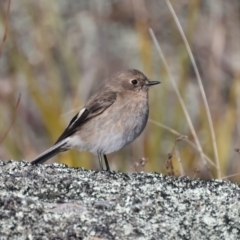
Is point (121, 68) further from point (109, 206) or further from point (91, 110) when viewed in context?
point (109, 206)

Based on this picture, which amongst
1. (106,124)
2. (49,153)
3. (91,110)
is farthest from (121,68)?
(49,153)

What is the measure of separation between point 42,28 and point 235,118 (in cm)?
217

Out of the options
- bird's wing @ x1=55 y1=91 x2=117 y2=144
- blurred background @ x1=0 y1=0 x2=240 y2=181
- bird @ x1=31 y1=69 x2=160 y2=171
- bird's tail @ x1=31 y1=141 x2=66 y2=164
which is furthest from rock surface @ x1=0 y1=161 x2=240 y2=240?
blurred background @ x1=0 y1=0 x2=240 y2=181

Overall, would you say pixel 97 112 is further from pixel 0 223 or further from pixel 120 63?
pixel 120 63

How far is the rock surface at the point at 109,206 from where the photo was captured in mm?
3164

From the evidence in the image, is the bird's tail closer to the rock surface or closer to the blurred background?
the blurred background

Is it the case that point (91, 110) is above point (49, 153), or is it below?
above

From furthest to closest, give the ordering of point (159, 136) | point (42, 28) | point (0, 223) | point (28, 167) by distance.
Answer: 1. point (42, 28)
2. point (159, 136)
3. point (28, 167)
4. point (0, 223)

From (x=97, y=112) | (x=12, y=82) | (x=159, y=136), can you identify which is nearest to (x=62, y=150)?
(x=97, y=112)

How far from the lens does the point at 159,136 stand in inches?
257

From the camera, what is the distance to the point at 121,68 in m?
9.49

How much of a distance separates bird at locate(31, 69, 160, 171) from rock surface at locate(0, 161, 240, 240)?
5.75 ft

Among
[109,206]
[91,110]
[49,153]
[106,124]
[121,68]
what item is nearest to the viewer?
[109,206]

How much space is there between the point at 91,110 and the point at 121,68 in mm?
3422
